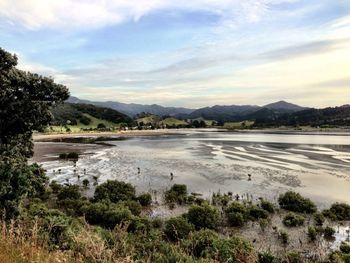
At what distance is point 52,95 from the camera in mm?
14969

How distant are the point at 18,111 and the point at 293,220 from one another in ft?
60.7

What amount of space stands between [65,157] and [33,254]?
2462 inches

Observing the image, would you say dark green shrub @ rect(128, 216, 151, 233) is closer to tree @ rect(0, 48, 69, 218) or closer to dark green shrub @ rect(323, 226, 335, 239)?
tree @ rect(0, 48, 69, 218)

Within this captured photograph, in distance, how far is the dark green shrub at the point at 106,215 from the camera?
2227 cm

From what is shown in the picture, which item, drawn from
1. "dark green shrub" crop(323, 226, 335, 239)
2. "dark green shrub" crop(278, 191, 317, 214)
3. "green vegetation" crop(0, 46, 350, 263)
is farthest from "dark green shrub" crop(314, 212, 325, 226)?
"dark green shrub" crop(278, 191, 317, 214)

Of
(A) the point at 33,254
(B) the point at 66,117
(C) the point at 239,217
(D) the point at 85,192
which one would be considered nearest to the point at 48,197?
(D) the point at 85,192

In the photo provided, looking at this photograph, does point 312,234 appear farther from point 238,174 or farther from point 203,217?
point 238,174

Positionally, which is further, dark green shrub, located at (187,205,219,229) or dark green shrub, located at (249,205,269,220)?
dark green shrub, located at (249,205,269,220)

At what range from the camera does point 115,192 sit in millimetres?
31109

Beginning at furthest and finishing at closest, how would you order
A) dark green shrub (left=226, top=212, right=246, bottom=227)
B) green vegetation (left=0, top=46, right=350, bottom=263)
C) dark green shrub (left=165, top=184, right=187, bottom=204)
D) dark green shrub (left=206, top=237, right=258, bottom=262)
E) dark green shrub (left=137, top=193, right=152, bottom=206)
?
dark green shrub (left=165, top=184, right=187, bottom=204) < dark green shrub (left=137, top=193, right=152, bottom=206) < dark green shrub (left=226, top=212, right=246, bottom=227) < dark green shrub (left=206, top=237, right=258, bottom=262) < green vegetation (left=0, top=46, right=350, bottom=263)

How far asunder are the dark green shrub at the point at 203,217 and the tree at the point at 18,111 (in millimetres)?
11464

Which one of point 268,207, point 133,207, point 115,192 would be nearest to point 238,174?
point 268,207

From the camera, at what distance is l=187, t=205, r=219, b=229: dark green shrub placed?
74.2ft

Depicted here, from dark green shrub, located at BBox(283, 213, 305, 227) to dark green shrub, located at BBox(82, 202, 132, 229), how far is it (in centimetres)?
1051
